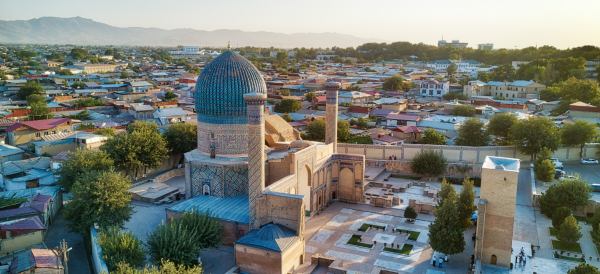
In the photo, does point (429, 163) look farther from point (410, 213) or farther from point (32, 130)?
point (32, 130)

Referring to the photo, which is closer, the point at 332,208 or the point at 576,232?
the point at 576,232

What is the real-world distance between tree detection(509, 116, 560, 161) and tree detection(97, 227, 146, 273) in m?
24.3

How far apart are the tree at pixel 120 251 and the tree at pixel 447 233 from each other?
1058 centimetres

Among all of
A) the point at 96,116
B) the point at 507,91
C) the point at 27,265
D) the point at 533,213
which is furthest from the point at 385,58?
the point at 27,265

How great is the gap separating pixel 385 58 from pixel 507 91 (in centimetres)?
9051

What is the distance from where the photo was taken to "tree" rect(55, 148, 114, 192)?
21.9m

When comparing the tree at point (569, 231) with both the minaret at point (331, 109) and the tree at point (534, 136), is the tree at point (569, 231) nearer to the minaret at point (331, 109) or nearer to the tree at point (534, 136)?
the tree at point (534, 136)

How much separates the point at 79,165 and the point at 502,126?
27.2m

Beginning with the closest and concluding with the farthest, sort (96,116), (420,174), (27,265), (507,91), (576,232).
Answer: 1. (27,265)
2. (576,232)
3. (420,174)
4. (96,116)
5. (507,91)

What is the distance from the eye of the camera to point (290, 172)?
20.2 metres

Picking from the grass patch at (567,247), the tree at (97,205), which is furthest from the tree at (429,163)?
the tree at (97,205)

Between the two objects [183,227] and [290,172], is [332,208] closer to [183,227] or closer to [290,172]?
[290,172]

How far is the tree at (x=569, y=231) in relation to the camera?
17.7 m

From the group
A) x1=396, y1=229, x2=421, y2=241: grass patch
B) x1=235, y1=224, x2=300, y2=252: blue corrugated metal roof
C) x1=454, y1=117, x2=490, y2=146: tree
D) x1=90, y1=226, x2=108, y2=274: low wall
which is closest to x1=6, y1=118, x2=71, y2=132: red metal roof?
x1=90, y1=226, x2=108, y2=274: low wall
